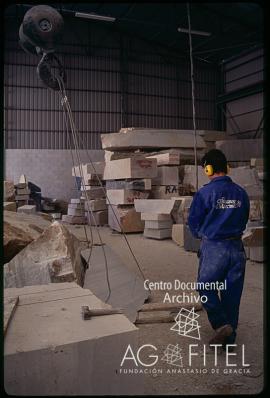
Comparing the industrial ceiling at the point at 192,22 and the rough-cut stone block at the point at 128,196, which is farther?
the industrial ceiling at the point at 192,22

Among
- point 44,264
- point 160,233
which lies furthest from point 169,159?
point 44,264

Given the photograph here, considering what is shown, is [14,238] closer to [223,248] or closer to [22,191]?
[223,248]

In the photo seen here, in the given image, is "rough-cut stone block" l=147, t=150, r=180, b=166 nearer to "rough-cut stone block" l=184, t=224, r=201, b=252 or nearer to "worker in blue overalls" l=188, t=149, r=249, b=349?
"rough-cut stone block" l=184, t=224, r=201, b=252

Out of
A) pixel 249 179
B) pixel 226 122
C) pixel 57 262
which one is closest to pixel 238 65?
pixel 226 122

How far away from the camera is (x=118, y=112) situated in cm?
1535

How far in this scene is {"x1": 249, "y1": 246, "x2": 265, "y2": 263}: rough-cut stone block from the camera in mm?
5359

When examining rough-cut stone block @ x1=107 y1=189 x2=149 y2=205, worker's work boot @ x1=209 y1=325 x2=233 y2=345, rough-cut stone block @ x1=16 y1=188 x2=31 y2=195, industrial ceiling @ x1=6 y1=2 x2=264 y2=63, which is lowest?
worker's work boot @ x1=209 y1=325 x2=233 y2=345

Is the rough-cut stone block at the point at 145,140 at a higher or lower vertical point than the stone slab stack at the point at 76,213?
higher

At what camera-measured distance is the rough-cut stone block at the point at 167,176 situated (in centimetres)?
861

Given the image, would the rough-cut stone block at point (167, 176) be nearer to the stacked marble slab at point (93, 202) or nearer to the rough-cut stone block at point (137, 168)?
the rough-cut stone block at point (137, 168)

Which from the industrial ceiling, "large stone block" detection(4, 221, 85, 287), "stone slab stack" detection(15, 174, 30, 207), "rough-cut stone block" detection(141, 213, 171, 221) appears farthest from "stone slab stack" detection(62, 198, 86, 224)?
"large stone block" detection(4, 221, 85, 287)

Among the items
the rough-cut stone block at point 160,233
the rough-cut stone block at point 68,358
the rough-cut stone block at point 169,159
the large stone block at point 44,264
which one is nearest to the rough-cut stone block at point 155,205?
the rough-cut stone block at point 160,233

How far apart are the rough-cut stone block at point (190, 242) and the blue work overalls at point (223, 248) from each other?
142 inches

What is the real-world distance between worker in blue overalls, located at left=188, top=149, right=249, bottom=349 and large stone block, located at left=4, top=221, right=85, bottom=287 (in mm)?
1292
